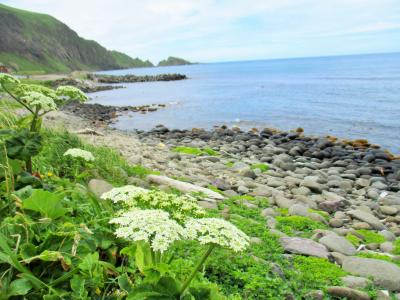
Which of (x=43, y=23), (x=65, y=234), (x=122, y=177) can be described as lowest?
(x=122, y=177)

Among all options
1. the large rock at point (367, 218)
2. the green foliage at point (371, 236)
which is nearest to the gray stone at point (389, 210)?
the large rock at point (367, 218)

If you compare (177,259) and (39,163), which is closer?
(177,259)

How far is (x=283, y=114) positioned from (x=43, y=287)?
104 feet

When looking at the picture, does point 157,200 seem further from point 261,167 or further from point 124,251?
point 261,167

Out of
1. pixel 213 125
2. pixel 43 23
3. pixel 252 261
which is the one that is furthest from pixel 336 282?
pixel 43 23

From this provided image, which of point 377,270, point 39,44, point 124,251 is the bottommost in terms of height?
point 377,270

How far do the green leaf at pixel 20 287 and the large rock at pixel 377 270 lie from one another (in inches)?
182

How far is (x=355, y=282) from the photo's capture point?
5.18m

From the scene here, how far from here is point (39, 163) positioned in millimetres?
6406

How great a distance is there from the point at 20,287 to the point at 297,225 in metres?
5.99

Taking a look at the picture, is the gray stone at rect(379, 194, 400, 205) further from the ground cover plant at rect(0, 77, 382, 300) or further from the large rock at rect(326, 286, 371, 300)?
the large rock at rect(326, 286, 371, 300)

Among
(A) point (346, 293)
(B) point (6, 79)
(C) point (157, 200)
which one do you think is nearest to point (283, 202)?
(A) point (346, 293)

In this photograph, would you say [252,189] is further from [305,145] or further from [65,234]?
[305,145]

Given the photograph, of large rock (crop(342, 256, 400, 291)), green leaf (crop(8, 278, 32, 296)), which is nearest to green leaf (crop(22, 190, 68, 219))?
green leaf (crop(8, 278, 32, 296))
